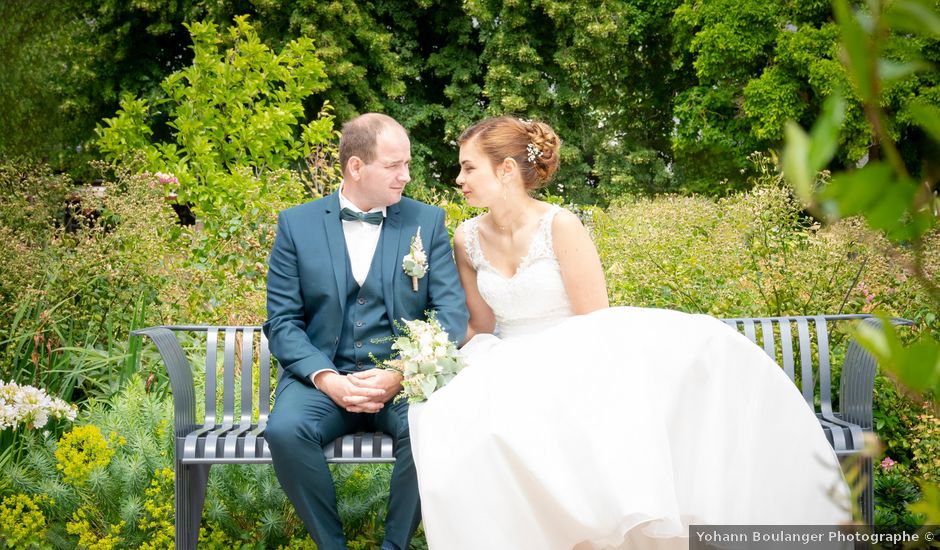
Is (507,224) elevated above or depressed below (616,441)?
above

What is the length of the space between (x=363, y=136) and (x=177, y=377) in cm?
121

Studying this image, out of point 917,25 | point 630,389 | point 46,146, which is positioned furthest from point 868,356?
point 46,146

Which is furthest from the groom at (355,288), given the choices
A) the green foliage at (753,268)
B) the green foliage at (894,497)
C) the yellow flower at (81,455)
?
the green foliage at (894,497)

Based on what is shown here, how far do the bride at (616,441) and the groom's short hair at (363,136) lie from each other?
1.01 m

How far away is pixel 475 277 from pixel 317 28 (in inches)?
598

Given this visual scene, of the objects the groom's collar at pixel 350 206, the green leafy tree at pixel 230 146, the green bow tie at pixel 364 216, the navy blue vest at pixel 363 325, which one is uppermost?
the green leafy tree at pixel 230 146

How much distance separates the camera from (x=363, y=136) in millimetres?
3627

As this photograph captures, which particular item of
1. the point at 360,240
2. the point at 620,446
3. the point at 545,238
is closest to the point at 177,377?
the point at 360,240

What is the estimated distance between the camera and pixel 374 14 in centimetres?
2022

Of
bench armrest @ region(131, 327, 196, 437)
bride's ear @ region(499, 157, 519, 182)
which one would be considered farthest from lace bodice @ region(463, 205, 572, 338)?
bench armrest @ region(131, 327, 196, 437)

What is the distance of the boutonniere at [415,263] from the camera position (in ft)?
11.9

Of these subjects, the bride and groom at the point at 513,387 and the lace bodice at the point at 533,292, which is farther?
the lace bodice at the point at 533,292

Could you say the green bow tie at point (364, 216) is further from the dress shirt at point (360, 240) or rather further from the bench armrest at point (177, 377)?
the bench armrest at point (177, 377)

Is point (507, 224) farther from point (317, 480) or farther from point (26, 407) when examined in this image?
point (26, 407)
